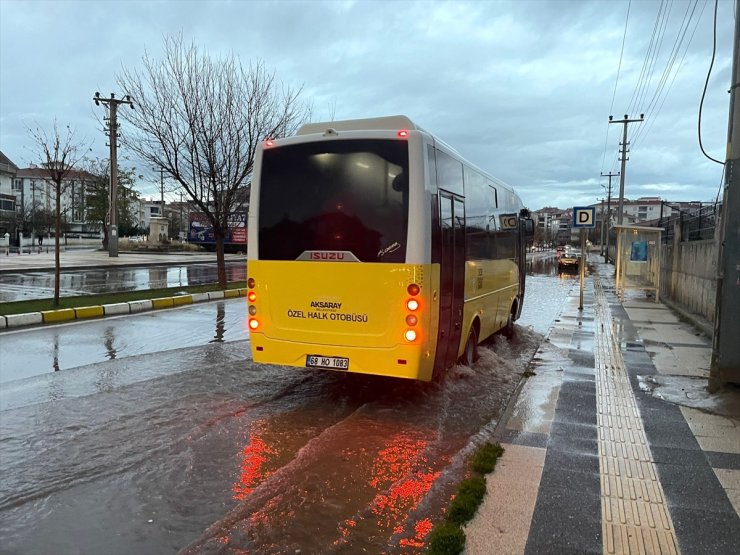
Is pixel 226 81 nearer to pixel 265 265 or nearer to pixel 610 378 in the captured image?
pixel 265 265

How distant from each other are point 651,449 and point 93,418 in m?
5.54

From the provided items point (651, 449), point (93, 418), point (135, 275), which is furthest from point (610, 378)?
point (135, 275)

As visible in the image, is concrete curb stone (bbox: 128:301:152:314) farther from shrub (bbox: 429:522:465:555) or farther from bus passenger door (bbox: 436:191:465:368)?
shrub (bbox: 429:522:465:555)

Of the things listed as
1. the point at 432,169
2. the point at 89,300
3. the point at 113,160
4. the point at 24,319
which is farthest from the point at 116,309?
the point at 113,160

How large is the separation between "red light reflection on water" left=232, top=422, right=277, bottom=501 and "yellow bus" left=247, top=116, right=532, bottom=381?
118 cm

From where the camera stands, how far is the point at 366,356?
5855 mm

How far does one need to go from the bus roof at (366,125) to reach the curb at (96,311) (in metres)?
8.04

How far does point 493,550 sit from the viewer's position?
10.5ft

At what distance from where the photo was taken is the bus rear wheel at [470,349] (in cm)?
777

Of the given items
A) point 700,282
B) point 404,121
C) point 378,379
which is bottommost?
point 378,379

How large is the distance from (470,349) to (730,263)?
3464 millimetres

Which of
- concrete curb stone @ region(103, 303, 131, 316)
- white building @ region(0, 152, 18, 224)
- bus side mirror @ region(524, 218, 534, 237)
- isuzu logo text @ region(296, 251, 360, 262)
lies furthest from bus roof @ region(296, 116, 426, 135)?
white building @ region(0, 152, 18, 224)

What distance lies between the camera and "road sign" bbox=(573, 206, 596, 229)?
1555 cm

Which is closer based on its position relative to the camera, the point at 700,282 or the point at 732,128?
the point at 732,128
